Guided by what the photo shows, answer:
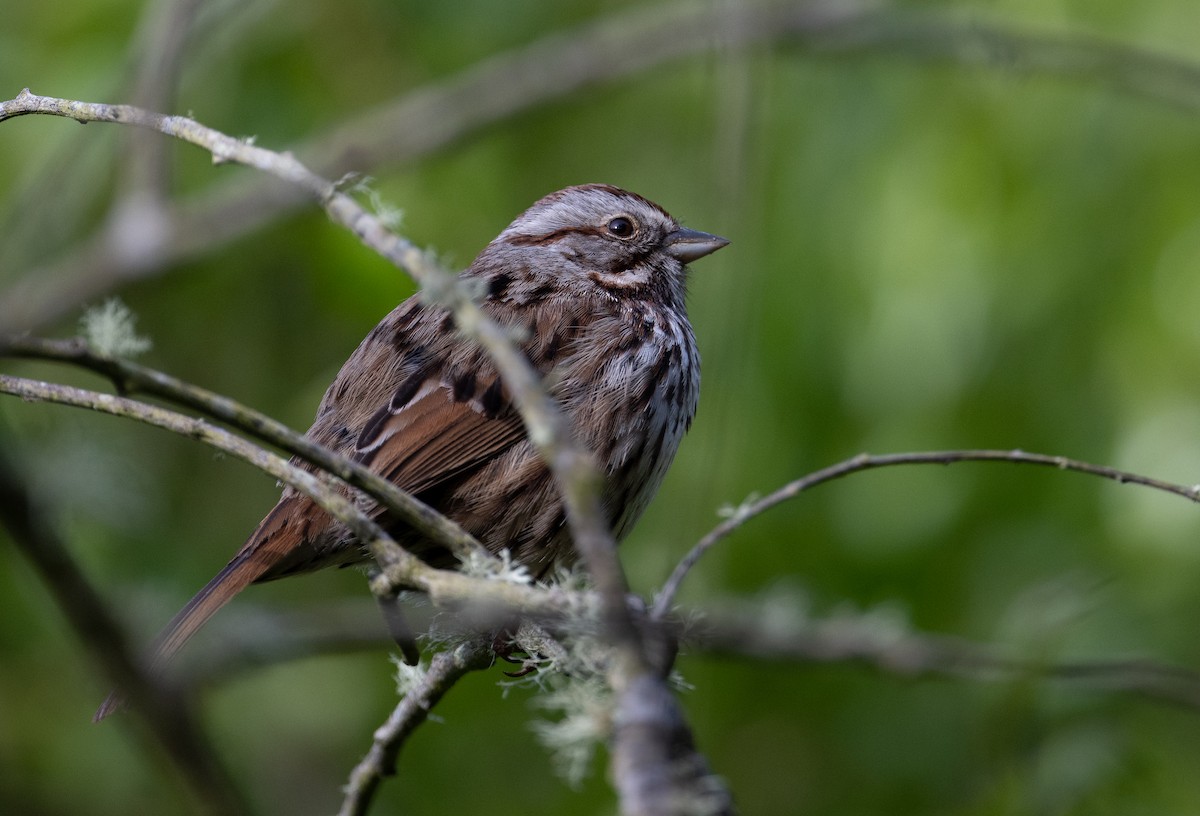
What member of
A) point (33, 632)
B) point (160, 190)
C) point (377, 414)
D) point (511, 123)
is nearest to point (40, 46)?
point (160, 190)

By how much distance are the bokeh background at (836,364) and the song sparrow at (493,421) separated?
0.17m

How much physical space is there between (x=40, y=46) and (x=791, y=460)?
292 centimetres

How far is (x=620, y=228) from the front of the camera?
4012 mm

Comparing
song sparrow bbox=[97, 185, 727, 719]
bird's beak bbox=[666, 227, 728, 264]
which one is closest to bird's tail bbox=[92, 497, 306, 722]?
song sparrow bbox=[97, 185, 727, 719]

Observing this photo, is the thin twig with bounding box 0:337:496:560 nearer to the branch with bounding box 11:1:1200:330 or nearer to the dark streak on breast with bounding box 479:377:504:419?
the dark streak on breast with bounding box 479:377:504:419

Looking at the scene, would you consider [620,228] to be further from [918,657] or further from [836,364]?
[918,657]

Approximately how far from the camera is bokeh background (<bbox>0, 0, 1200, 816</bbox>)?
12.0ft

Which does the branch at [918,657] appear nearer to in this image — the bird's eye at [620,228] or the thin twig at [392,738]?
the thin twig at [392,738]

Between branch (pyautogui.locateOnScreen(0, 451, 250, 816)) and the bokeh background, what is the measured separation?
80.3 inches

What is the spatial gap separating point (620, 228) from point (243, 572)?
162 cm

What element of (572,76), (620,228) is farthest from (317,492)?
(572,76)

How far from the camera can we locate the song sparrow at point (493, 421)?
3.00 meters

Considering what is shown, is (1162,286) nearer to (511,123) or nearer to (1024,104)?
(1024,104)

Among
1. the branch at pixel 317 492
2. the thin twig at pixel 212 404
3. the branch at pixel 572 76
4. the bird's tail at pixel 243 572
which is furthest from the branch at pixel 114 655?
the branch at pixel 572 76
